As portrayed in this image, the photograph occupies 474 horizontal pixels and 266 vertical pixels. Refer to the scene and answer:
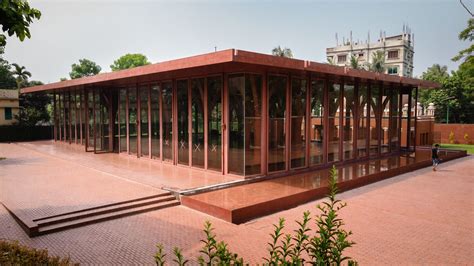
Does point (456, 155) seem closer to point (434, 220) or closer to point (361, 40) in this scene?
A: point (434, 220)

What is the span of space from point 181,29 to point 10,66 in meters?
37.0

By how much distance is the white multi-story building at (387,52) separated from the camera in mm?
65750

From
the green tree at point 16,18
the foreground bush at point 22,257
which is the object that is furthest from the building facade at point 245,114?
the foreground bush at point 22,257

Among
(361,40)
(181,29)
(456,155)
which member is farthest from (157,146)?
(361,40)

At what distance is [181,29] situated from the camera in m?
16.6

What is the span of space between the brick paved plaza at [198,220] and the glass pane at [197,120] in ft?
3.98

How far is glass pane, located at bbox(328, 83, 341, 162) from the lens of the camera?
43.7 feet

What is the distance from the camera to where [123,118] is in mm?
15789

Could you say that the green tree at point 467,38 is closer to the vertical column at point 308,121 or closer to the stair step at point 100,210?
the vertical column at point 308,121

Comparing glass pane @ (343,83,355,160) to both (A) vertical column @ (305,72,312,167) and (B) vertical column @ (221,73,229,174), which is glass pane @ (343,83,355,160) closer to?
(A) vertical column @ (305,72,312,167)

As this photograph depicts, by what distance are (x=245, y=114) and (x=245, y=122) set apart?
9.9 inches

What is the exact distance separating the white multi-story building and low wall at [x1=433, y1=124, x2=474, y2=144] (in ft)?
121

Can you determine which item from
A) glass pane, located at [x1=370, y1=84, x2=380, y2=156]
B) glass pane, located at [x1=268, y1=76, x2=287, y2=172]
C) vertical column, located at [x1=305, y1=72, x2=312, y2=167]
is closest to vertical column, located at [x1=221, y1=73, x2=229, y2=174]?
glass pane, located at [x1=268, y1=76, x2=287, y2=172]

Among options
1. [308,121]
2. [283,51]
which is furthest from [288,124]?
[283,51]
